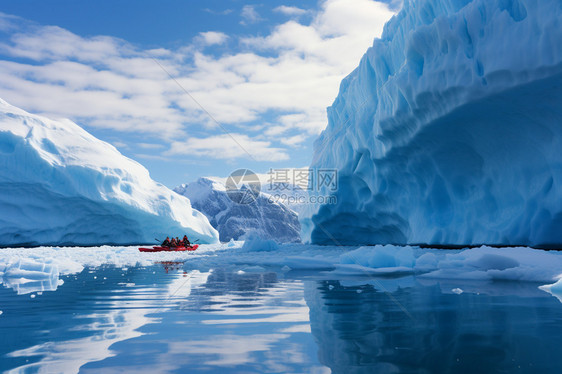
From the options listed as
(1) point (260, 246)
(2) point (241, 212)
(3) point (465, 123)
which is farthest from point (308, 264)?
(2) point (241, 212)

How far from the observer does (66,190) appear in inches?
963

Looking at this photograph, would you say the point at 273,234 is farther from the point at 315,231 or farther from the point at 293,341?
the point at 293,341

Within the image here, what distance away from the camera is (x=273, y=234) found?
106375mm

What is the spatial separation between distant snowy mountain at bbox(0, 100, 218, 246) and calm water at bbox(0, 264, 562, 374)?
20924 millimetres

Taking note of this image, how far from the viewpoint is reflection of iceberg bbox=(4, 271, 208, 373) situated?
2295 mm

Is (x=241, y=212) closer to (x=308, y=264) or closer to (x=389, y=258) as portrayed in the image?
(x=308, y=264)

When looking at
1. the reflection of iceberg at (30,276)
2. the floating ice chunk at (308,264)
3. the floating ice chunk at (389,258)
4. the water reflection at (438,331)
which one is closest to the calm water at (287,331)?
the water reflection at (438,331)

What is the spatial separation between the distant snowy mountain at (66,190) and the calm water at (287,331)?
68.6 ft

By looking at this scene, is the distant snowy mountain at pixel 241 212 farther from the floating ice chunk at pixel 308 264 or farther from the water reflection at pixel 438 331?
the water reflection at pixel 438 331

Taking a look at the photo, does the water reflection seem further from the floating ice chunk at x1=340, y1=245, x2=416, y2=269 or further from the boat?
the boat

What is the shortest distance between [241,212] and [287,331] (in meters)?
102

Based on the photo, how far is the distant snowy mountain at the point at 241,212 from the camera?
3981 inches

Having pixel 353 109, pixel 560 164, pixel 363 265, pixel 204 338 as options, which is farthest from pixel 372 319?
pixel 353 109

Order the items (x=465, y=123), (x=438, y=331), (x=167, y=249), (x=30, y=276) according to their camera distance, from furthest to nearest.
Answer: (x=167, y=249) → (x=465, y=123) → (x=30, y=276) → (x=438, y=331)
